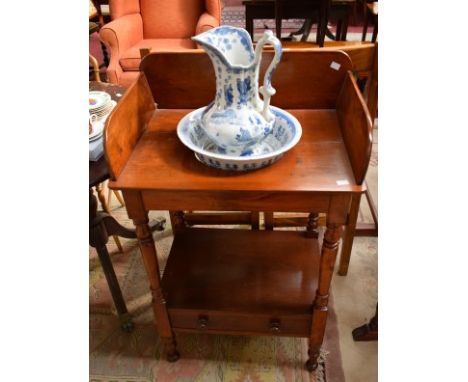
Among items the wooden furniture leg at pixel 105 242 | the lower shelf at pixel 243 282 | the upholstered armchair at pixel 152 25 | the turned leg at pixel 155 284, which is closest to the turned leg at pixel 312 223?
the lower shelf at pixel 243 282

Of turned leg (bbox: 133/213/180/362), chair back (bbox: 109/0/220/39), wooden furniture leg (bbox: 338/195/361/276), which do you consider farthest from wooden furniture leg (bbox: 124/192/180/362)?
chair back (bbox: 109/0/220/39)

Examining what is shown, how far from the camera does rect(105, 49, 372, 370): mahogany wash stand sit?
772 mm

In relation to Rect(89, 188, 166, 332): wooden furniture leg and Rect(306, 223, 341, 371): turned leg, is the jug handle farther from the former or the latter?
Rect(89, 188, 166, 332): wooden furniture leg

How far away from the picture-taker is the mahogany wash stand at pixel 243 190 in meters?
0.77

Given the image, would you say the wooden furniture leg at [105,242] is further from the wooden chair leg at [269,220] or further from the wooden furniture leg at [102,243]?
the wooden chair leg at [269,220]

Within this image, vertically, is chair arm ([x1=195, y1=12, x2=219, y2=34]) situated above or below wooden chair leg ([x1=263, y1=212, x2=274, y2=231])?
above

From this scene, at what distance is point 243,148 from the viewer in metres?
0.80

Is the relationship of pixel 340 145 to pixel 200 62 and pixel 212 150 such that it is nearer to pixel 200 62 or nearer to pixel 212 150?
pixel 212 150

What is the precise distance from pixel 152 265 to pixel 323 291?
45 centimetres

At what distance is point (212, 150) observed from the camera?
840mm

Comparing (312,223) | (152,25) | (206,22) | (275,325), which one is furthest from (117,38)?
(275,325)

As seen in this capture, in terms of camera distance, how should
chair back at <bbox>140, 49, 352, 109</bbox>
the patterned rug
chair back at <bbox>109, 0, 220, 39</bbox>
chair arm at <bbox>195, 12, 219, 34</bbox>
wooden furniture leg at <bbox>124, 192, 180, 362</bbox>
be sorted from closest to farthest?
1. wooden furniture leg at <bbox>124, 192, 180, 362</bbox>
2. chair back at <bbox>140, 49, 352, 109</bbox>
3. the patterned rug
4. chair arm at <bbox>195, 12, 219, 34</bbox>
5. chair back at <bbox>109, 0, 220, 39</bbox>

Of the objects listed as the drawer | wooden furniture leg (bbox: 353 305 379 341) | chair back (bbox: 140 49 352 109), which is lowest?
wooden furniture leg (bbox: 353 305 379 341)

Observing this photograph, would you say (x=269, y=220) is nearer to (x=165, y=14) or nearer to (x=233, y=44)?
(x=233, y=44)
